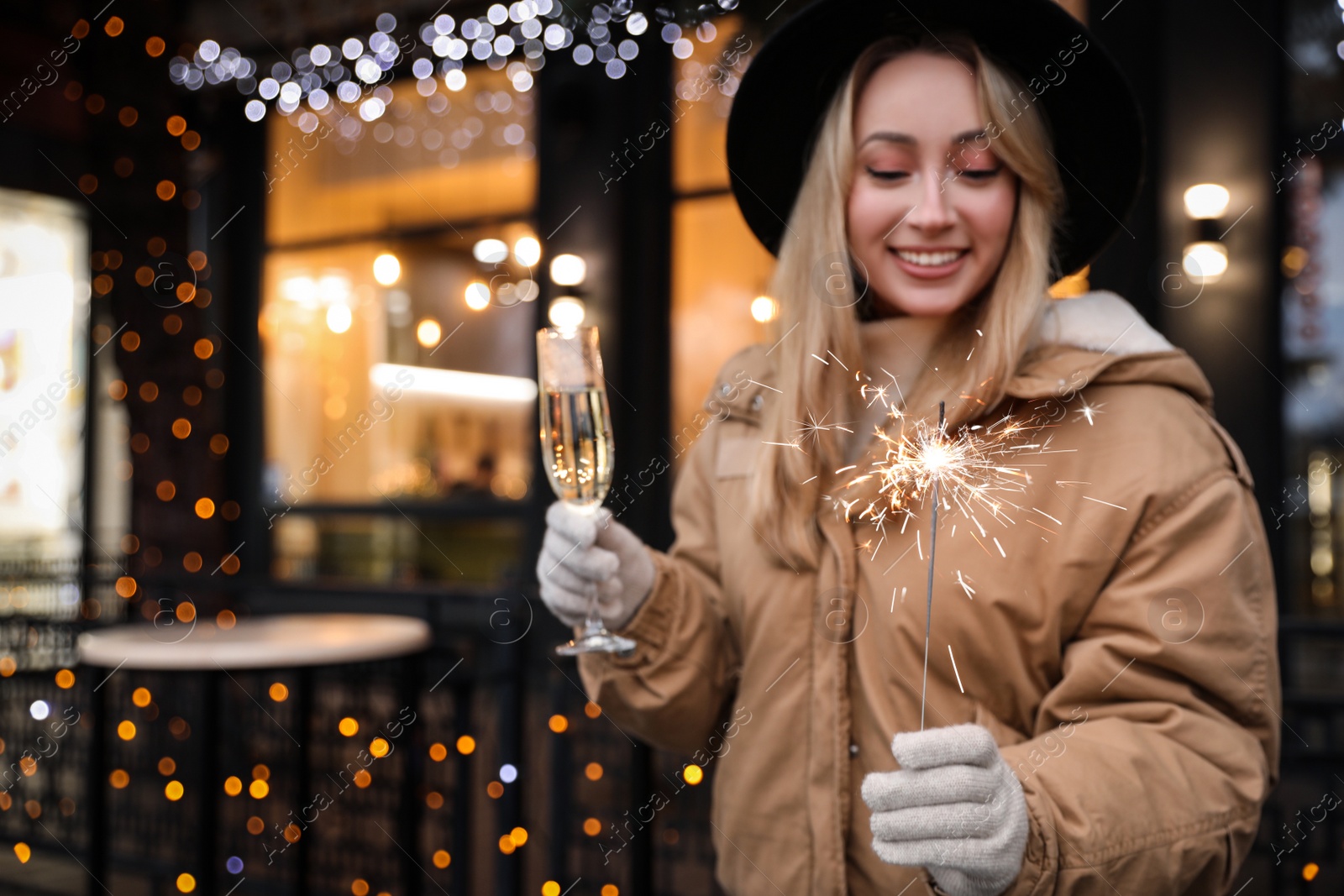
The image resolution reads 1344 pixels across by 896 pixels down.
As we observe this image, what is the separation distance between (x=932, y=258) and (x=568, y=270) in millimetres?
4142

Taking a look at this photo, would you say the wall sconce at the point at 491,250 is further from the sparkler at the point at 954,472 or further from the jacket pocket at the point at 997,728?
the jacket pocket at the point at 997,728

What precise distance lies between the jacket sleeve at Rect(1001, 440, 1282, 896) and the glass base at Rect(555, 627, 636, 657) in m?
0.44

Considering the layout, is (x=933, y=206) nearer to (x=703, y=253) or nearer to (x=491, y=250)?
(x=703, y=253)

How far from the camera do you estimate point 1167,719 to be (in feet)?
3.14

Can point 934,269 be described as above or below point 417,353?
below

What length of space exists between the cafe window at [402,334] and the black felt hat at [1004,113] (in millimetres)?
4206

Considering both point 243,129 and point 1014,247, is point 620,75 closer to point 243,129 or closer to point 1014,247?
point 243,129

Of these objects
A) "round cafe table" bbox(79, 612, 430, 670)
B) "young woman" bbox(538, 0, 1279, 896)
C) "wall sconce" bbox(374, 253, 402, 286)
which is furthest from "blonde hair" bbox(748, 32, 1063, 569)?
"wall sconce" bbox(374, 253, 402, 286)

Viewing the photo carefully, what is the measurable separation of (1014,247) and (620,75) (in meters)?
4.34

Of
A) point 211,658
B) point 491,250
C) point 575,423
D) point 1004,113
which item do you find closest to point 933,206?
point 1004,113

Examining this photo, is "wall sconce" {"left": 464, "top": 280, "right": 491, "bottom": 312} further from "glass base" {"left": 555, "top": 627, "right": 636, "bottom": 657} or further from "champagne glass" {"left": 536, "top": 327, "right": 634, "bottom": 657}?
"glass base" {"left": 555, "top": 627, "right": 636, "bottom": 657}

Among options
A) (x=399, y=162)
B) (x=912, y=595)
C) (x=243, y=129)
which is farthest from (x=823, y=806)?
(x=243, y=129)

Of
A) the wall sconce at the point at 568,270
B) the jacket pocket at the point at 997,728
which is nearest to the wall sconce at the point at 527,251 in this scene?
the wall sconce at the point at 568,270

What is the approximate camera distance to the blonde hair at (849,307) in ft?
3.58
